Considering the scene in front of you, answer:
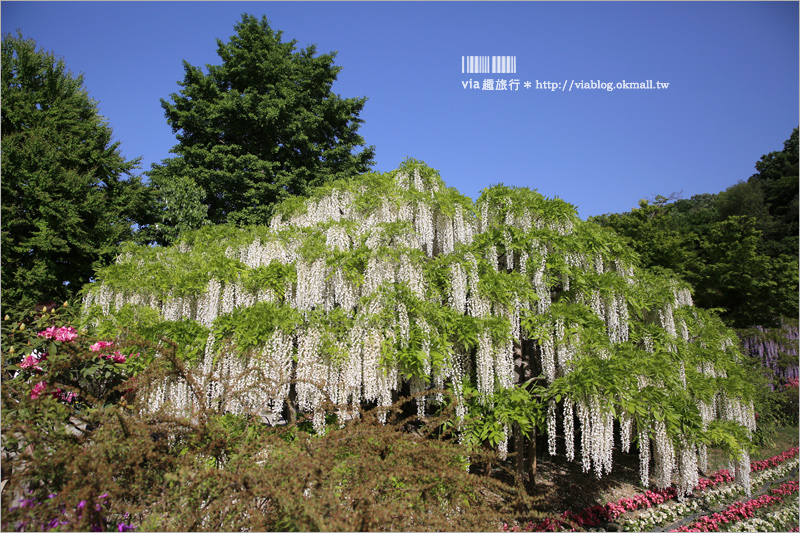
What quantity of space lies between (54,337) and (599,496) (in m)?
8.58

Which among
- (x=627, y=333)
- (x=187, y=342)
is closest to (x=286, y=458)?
(x=187, y=342)

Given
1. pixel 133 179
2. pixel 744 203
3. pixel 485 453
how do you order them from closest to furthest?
pixel 485 453 < pixel 133 179 < pixel 744 203

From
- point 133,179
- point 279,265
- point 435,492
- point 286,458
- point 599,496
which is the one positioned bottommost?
point 599,496

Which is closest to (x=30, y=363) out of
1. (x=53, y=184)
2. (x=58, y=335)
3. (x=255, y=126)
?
(x=58, y=335)

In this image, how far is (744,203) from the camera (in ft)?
91.0

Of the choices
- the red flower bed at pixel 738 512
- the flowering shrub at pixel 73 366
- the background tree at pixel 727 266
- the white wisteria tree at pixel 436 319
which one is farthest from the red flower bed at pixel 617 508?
the background tree at pixel 727 266

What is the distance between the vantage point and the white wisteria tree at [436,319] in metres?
5.09

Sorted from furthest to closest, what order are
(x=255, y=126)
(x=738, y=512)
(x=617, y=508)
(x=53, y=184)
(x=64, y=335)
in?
(x=255, y=126), (x=53, y=184), (x=738, y=512), (x=617, y=508), (x=64, y=335)

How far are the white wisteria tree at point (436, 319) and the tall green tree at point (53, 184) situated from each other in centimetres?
596

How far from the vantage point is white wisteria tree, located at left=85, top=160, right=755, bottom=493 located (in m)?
5.09

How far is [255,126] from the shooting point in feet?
51.3

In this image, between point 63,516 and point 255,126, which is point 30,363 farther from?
point 255,126

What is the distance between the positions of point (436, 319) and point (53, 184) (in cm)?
1223

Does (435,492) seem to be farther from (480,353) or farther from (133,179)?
(133,179)
